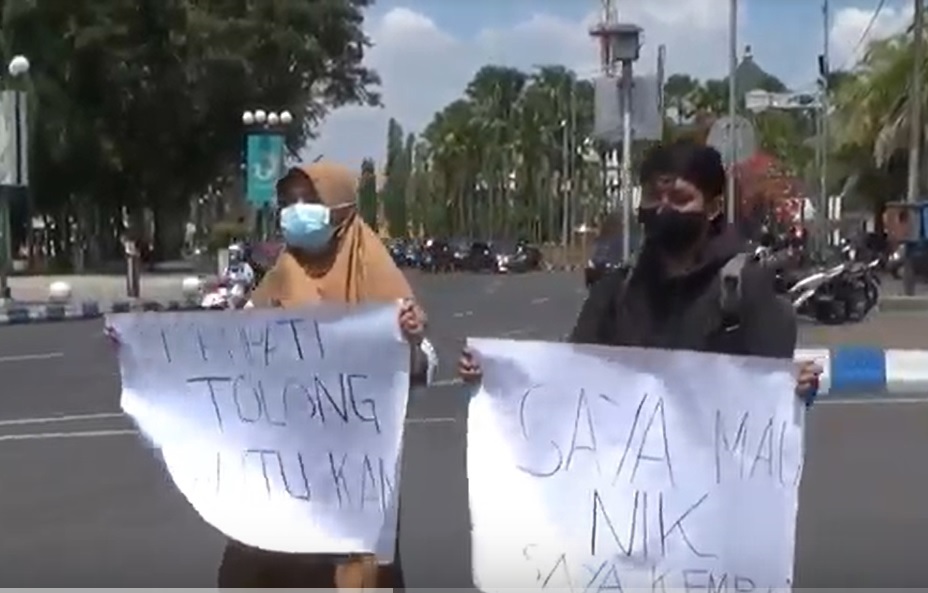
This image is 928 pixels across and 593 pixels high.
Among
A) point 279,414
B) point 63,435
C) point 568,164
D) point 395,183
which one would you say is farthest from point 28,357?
point 395,183

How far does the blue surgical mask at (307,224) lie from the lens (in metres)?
5.52

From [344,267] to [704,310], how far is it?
125 centimetres

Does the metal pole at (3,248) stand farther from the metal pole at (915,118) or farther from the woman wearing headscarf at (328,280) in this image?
the woman wearing headscarf at (328,280)

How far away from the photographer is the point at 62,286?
36906mm

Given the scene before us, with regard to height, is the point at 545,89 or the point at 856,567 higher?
the point at 545,89

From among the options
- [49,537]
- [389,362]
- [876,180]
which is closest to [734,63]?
[49,537]

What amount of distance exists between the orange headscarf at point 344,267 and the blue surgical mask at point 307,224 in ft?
0.18

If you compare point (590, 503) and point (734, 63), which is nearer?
point (590, 503)

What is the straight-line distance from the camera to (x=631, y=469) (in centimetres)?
504

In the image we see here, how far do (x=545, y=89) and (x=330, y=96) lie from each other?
27.7 metres

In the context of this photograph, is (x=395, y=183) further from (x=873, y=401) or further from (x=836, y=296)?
(x=873, y=401)

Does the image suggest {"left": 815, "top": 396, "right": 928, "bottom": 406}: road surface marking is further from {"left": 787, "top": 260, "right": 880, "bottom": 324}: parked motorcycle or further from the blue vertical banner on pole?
the blue vertical banner on pole

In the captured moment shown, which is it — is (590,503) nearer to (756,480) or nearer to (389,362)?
(756,480)

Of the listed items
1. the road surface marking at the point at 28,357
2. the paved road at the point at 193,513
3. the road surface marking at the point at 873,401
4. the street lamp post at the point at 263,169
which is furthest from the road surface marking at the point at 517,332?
Result: the road surface marking at the point at 873,401
